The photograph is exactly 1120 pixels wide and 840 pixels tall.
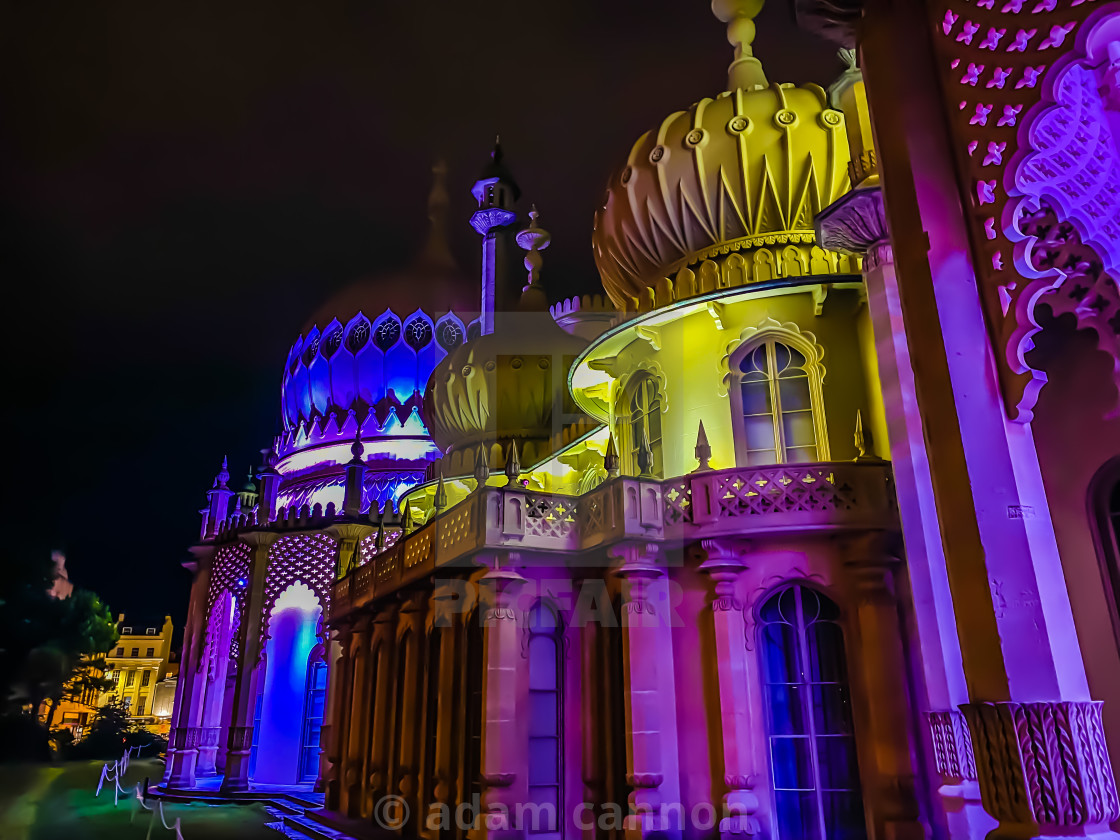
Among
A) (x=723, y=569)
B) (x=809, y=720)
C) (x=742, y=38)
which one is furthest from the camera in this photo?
(x=742, y=38)

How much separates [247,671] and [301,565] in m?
3.30

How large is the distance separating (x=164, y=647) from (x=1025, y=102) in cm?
6630

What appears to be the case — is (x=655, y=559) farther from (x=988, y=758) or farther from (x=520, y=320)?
(x=520, y=320)

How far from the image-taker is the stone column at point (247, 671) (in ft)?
69.6

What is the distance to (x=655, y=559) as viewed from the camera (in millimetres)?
11141

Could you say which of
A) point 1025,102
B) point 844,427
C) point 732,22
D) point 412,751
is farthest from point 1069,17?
point 412,751

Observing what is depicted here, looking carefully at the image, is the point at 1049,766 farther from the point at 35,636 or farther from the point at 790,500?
the point at 35,636

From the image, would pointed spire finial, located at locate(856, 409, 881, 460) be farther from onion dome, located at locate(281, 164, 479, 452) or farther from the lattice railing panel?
onion dome, located at locate(281, 164, 479, 452)

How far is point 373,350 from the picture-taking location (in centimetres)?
3234

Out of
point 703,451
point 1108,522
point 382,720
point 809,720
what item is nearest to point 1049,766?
point 1108,522

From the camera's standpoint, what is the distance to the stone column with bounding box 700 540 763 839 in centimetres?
991

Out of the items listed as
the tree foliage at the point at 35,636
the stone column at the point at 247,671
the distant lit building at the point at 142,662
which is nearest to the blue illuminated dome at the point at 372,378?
the stone column at the point at 247,671

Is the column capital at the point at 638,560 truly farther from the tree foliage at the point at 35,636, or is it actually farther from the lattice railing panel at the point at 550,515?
the tree foliage at the point at 35,636

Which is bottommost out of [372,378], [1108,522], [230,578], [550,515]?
[1108,522]
